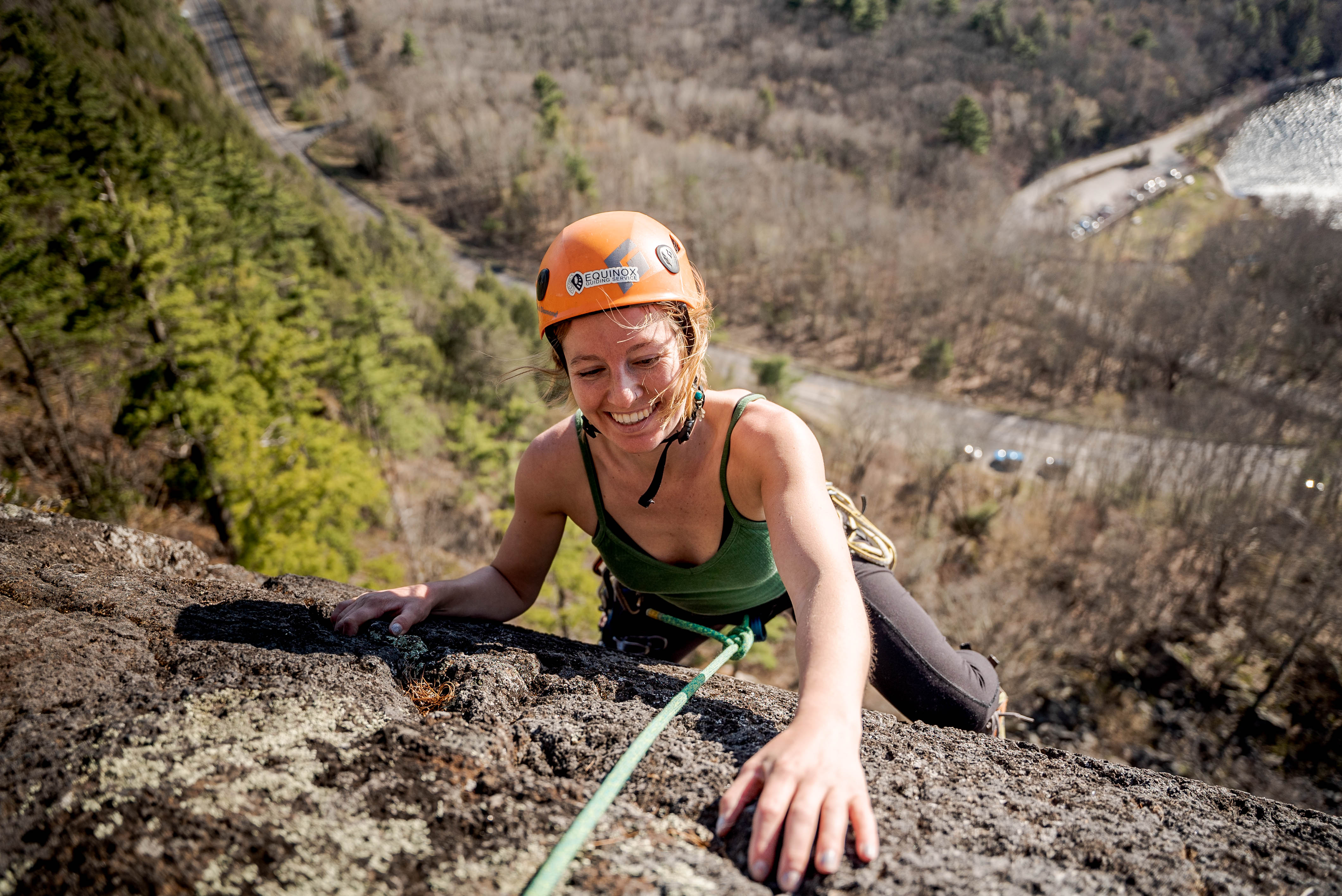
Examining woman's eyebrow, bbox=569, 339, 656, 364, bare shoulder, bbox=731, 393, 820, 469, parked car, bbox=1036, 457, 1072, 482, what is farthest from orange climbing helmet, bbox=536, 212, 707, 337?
parked car, bbox=1036, 457, 1072, 482

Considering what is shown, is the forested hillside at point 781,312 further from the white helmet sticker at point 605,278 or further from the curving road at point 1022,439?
the white helmet sticker at point 605,278

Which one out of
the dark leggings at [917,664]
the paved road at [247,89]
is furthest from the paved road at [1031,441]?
the paved road at [247,89]

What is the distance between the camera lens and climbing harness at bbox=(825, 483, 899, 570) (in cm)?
275

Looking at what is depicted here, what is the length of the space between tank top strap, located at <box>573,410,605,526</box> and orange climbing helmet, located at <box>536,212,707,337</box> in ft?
1.45

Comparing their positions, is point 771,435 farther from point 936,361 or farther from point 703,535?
point 936,361

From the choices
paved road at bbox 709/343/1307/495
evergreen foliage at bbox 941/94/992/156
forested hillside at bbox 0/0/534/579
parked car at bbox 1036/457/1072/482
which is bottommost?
parked car at bbox 1036/457/1072/482

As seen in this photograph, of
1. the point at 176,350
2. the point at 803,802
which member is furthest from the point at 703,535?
the point at 176,350

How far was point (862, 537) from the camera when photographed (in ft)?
9.45

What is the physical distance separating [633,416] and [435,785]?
1.09 meters

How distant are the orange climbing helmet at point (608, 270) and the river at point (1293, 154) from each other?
50.6 metres

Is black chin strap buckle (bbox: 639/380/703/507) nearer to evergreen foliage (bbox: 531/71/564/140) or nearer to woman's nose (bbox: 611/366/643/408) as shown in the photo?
woman's nose (bbox: 611/366/643/408)

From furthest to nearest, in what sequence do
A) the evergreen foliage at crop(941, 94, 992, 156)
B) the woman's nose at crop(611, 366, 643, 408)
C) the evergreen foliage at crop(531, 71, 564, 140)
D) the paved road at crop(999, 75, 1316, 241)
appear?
the evergreen foliage at crop(531, 71, 564, 140) < the evergreen foliage at crop(941, 94, 992, 156) < the paved road at crop(999, 75, 1316, 241) < the woman's nose at crop(611, 366, 643, 408)

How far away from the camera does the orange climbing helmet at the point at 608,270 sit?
6.51ft

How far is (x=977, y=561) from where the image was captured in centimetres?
2889
